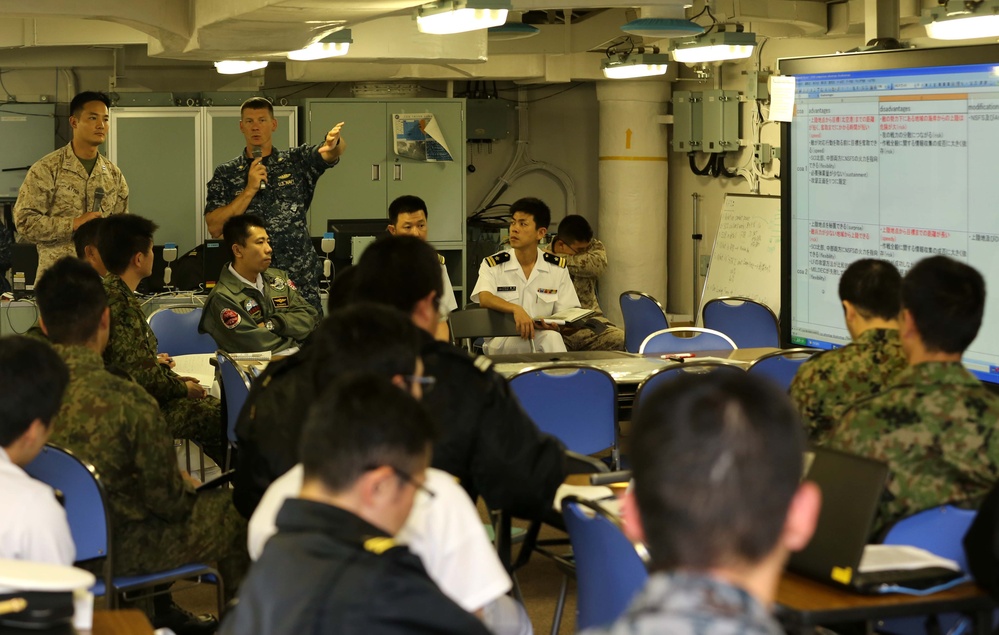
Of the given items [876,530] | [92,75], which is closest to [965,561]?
[876,530]

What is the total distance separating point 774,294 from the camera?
9.09 metres

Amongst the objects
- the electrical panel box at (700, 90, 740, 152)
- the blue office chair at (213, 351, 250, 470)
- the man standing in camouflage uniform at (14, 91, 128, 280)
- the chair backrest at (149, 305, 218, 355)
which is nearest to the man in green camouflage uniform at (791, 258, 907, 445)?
the blue office chair at (213, 351, 250, 470)

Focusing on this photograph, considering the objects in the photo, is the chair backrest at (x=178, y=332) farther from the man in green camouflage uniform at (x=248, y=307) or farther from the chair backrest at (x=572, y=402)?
the chair backrest at (x=572, y=402)

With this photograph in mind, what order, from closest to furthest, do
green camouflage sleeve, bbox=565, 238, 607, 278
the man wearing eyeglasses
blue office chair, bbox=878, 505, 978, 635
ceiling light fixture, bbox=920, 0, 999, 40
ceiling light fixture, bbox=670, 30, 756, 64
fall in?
the man wearing eyeglasses, blue office chair, bbox=878, 505, 978, 635, ceiling light fixture, bbox=920, 0, 999, 40, ceiling light fixture, bbox=670, 30, 756, 64, green camouflage sleeve, bbox=565, 238, 607, 278

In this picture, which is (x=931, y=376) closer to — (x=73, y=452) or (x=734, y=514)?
(x=734, y=514)

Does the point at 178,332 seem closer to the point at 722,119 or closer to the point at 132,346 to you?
the point at 132,346

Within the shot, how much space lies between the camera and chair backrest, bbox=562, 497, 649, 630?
2.46 meters

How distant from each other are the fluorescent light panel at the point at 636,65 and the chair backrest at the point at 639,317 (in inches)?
100

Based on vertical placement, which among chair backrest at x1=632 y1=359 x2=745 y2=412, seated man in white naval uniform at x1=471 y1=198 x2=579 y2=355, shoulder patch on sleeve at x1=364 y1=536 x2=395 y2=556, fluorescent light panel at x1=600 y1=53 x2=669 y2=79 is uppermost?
fluorescent light panel at x1=600 y1=53 x2=669 y2=79

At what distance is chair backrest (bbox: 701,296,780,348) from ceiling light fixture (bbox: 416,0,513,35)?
6.67 feet

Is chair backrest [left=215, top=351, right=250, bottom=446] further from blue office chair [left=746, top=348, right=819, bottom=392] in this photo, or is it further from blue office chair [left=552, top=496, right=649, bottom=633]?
blue office chair [left=552, top=496, right=649, bottom=633]

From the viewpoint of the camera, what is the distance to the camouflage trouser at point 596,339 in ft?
23.9

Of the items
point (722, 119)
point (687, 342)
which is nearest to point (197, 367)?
point (687, 342)

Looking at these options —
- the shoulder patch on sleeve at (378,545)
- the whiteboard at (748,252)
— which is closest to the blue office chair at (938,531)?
the shoulder patch on sleeve at (378,545)
